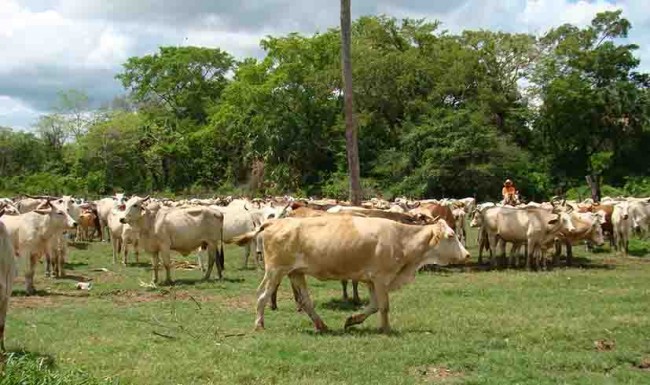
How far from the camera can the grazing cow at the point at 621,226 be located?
23.3 meters

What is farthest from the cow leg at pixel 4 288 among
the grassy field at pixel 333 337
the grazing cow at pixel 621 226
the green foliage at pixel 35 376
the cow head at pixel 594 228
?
the grazing cow at pixel 621 226

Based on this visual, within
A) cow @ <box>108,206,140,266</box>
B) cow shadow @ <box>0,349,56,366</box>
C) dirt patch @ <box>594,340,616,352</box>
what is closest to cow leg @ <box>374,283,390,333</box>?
dirt patch @ <box>594,340,616,352</box>

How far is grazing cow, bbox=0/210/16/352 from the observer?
28.8ft

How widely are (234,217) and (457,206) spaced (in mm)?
10325

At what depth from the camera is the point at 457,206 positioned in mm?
28422

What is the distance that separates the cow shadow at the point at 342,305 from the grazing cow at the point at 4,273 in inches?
226

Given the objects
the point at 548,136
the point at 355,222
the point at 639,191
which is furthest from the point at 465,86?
the point at 355,222

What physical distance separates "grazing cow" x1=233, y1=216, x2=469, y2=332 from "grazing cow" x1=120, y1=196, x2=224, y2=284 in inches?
253

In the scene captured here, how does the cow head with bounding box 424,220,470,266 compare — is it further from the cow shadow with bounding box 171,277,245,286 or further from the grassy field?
the cow shadow with bounding box 171,277,245,286

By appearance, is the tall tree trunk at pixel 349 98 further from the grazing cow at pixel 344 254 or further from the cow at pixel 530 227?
the grazing cow at pixel 344 254

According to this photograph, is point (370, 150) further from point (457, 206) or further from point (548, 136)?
point (457, 206)

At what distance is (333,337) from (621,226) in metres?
16.4

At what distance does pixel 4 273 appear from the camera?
9.01 metres

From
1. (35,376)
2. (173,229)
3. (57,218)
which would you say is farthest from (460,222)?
(35,376)
